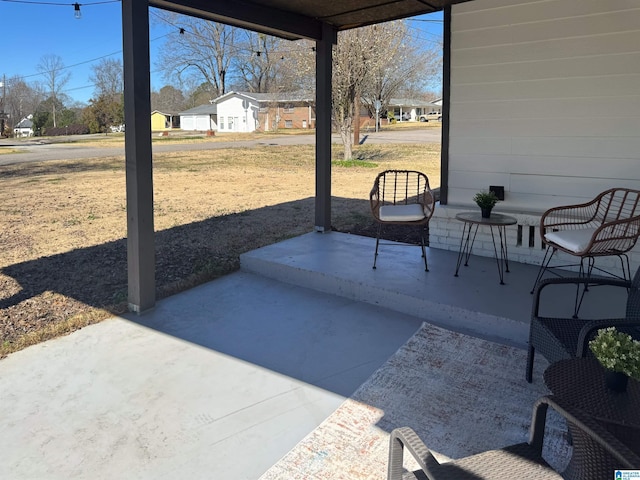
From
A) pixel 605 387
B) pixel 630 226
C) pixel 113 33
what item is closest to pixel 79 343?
pixel 605 387

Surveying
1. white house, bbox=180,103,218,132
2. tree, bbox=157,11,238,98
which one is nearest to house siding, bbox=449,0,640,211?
tree, bbox=157,11,238,98

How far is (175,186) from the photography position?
9.82 metres

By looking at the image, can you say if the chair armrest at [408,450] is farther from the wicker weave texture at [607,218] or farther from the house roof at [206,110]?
the house roof at [206,110]

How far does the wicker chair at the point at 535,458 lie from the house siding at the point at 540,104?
2853 mm

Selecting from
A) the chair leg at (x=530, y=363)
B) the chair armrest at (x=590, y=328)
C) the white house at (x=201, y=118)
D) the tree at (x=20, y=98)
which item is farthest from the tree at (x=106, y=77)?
the chair armrest at (x=590, y=328)

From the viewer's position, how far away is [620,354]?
133 cm

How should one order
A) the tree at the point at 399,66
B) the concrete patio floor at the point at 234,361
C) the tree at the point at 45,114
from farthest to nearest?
the tree at the point at 45,114 → the tree at the point at 399,66 → the concrete patio floor at the point at 234,361

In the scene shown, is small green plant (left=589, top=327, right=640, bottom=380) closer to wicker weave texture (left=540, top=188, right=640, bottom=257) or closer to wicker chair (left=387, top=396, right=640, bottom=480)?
wicker chair (left=387, top=396, right=640, bottom=480)

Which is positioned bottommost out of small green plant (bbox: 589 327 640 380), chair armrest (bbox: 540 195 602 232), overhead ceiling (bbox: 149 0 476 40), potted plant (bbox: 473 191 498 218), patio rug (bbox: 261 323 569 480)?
patio rug (bbox: 261 323 569 480)

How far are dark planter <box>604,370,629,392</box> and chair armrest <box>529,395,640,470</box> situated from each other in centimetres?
30

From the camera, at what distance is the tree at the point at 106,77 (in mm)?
38688

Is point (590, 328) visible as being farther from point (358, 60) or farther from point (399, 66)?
point (399, 66)

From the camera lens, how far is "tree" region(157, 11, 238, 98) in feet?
115

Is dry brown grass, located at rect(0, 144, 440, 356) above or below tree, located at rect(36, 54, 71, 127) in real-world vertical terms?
below
